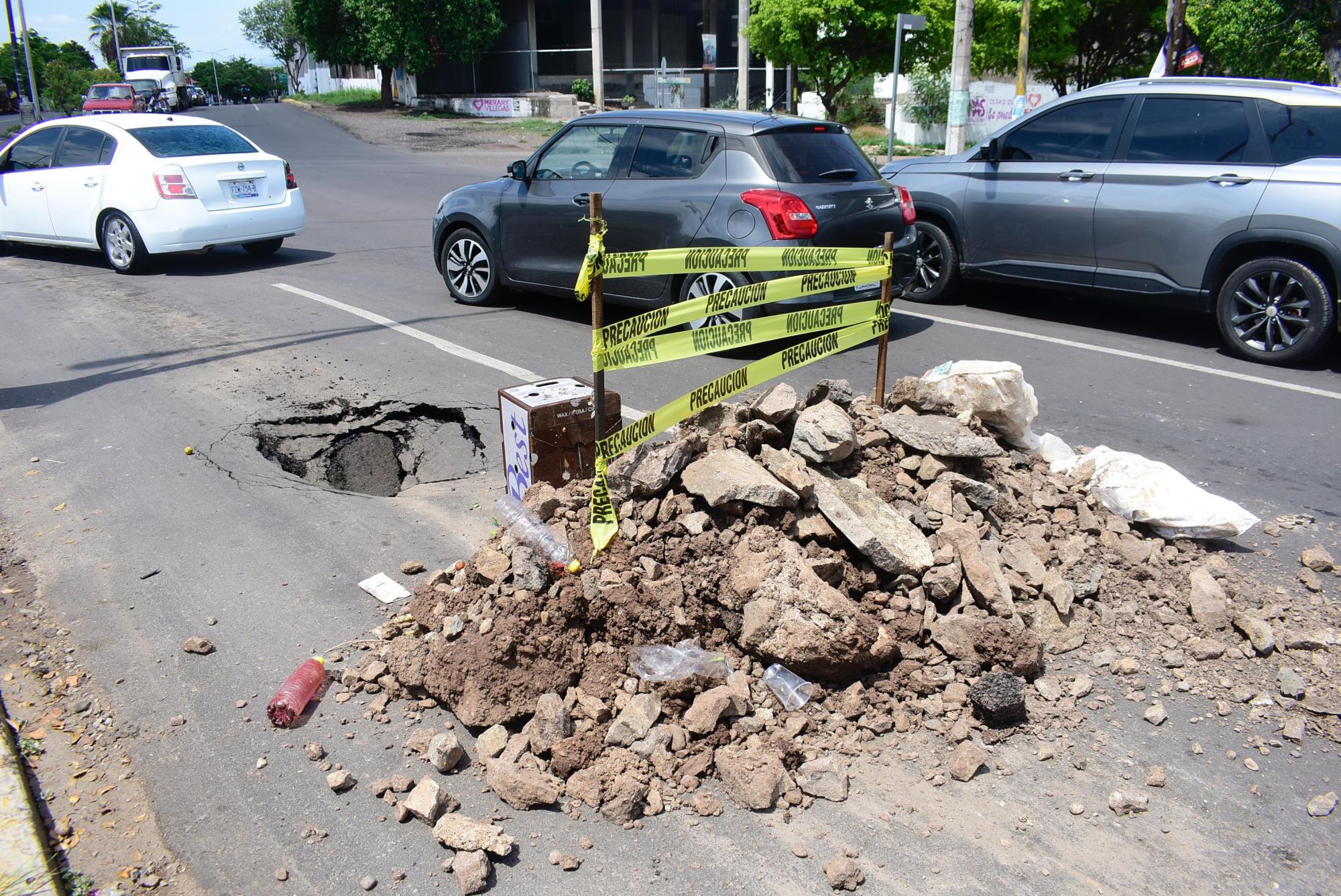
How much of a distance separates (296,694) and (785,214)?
16.9 feet

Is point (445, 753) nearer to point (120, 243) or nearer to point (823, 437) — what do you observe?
point (823, 437)

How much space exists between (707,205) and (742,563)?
4.46 m

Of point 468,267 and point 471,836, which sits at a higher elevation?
point 468,267

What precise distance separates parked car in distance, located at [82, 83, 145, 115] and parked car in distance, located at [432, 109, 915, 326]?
40.8m

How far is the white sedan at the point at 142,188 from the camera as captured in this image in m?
11.2

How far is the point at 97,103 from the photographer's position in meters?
41.8

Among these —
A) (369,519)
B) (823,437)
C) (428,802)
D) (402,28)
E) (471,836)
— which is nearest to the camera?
(471,836)

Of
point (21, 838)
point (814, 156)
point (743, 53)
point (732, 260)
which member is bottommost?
point (21, 838)

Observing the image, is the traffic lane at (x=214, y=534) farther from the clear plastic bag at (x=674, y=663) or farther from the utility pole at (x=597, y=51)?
the utility pole at (x=597, y=51)

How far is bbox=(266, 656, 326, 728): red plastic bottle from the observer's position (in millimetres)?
3512

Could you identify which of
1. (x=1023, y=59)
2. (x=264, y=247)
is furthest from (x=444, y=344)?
(x=1023, y=59)

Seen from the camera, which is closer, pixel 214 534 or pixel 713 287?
pixel 214 534

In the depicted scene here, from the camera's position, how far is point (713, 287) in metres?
8.08

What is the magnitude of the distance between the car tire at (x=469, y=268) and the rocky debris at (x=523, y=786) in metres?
6.81
